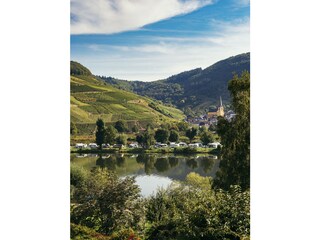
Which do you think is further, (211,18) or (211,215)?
(211,18)

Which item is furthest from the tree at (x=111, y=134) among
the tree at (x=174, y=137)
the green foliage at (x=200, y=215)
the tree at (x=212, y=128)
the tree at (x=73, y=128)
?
the tree at (x=212, y=128)

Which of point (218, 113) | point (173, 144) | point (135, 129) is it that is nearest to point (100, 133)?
point (135, 129)

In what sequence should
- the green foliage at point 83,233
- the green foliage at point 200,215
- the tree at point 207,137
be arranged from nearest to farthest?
the green foliage at point 200,215, the green foliage at point 83,233, the tree at point 207,137

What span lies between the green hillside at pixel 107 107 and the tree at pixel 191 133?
1.01ft

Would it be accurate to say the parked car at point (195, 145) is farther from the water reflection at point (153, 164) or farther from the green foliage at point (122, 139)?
the green foliage at point (122, 139)

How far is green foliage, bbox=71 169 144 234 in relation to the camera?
7.16 metres

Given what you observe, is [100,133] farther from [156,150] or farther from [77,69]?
[77,69]

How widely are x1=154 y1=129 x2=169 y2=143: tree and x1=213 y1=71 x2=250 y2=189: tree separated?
1.01m

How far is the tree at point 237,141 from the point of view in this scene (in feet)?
24.1

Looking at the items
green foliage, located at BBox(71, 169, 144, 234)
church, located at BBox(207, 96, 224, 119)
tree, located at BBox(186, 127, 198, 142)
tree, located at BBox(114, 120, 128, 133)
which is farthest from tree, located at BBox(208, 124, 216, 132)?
green foliage, located at BBox(71, 169, 144, 234)
